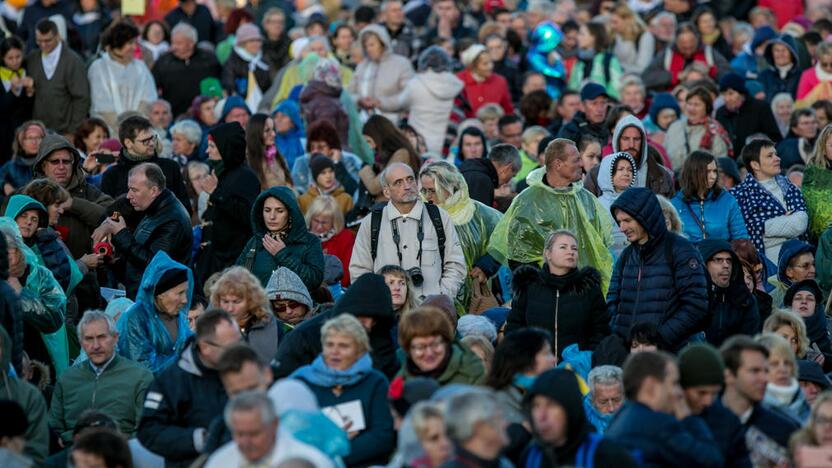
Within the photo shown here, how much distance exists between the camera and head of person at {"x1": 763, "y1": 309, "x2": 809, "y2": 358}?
37.5 feet

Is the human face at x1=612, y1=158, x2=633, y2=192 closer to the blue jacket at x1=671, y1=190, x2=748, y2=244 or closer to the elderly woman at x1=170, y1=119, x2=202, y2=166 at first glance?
the blue jacket at x1=671, y1=190, x2=748, y2=244

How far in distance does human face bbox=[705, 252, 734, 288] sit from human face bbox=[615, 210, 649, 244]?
89 centimetres

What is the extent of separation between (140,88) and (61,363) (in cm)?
672

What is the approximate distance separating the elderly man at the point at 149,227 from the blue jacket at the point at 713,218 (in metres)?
3.69

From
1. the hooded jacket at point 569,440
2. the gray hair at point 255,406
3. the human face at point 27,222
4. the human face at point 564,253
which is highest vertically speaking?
the gray hair at point 255,406

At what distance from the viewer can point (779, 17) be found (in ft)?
78.0

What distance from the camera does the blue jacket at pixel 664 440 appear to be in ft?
28.5

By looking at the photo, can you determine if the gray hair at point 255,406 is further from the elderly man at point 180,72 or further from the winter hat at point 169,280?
the elderly man at point 180,72

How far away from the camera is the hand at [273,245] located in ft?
41.6

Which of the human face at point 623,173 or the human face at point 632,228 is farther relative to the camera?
the human face at point 623,173

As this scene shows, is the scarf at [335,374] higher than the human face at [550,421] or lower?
lower

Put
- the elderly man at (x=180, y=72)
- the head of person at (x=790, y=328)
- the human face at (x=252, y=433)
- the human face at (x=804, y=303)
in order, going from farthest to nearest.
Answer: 1. the elderly man at (x=180, y=72)
2. the human face at (x=804, y=303)
3. the head of person at (x=790, y=328)
4. the human face at (x=252, y=433)

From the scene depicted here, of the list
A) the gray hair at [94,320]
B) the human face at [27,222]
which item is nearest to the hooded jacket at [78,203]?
the human face at [27,222]

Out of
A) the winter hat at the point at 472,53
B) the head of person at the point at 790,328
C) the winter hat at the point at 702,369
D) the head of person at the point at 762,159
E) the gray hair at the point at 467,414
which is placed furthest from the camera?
the winter hat at the point at 472,53
